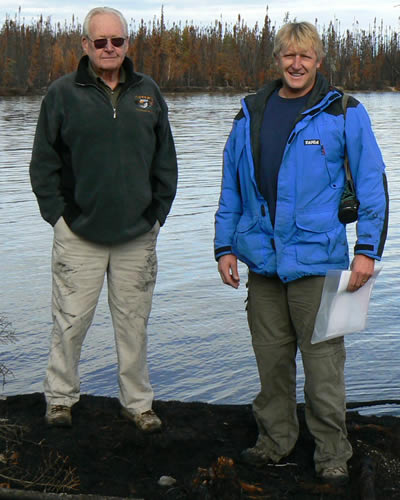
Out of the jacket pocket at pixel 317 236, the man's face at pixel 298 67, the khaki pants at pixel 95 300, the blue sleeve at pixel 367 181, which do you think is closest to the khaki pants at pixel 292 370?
the jacket pocket at pixel 317 236

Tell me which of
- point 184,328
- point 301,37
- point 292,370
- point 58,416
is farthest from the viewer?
point 184,328

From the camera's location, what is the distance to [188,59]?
104 meters

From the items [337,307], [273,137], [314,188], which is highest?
[273,137]

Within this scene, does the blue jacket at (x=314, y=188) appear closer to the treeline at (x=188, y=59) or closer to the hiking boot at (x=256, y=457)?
the hiking boot at (x=256, y=457)

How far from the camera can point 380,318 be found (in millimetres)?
7965

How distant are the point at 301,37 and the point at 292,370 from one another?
159cm

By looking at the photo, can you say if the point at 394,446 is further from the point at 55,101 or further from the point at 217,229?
the point at 55,101

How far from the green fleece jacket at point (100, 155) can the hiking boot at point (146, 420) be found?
3.16 feet

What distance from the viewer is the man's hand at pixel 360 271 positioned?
397 centimetres

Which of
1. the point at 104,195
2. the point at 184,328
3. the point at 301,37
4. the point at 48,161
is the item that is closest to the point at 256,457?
the point at 104,195

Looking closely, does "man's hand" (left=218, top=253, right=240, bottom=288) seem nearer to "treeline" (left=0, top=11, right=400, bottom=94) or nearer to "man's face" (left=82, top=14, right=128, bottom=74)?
"man's face" (left=82, top=14, right=128, bottom=74)

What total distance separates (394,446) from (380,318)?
11.6 feet

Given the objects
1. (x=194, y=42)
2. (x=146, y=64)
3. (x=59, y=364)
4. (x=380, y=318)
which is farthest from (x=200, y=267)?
(x=194, y=42)

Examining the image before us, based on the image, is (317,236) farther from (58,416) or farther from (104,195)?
(58,416)
